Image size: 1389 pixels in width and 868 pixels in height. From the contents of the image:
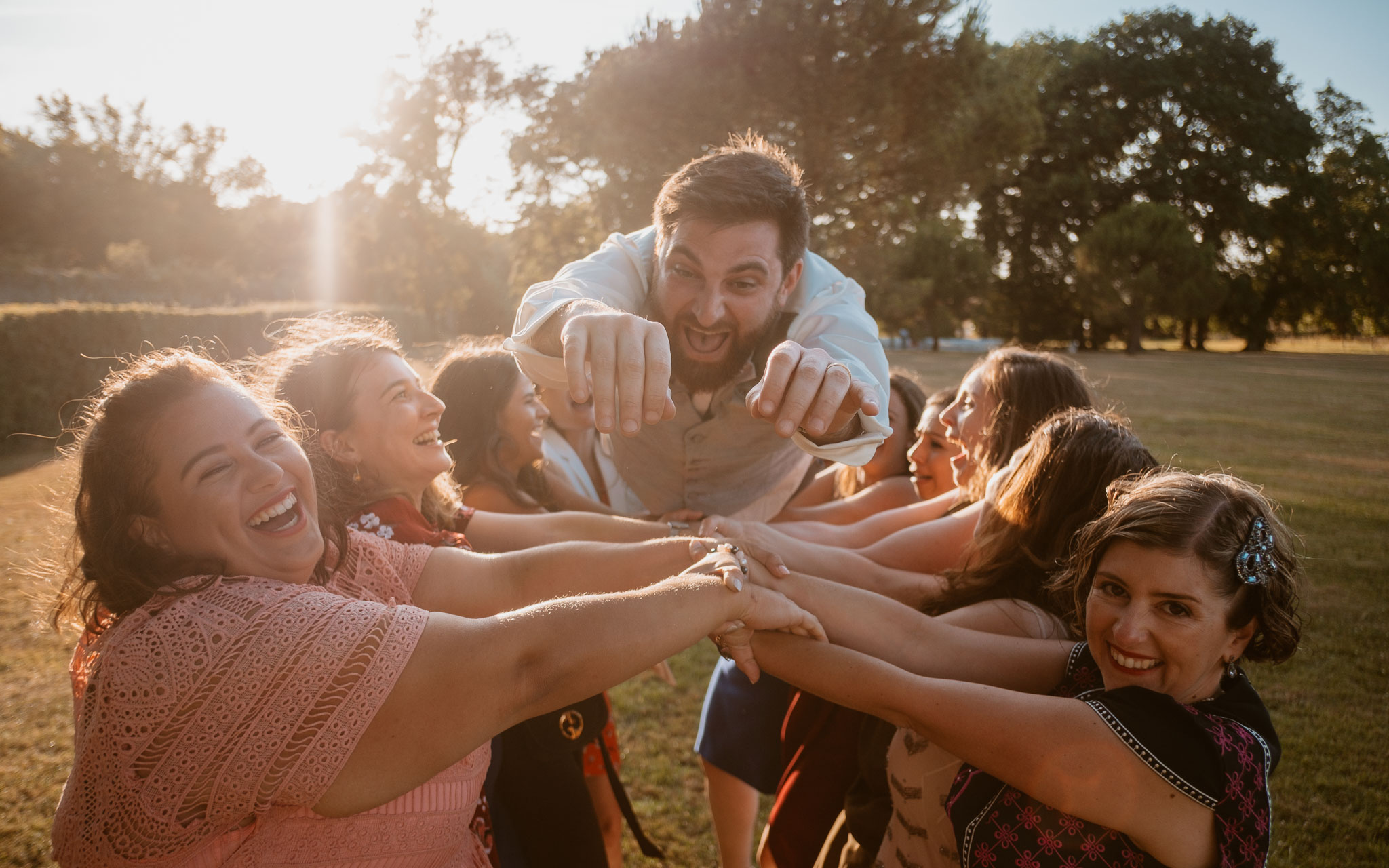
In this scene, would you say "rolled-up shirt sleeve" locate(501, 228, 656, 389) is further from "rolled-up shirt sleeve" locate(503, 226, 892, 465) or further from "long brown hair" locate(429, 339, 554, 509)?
"long brown hair" locate(429, 339, 554, 509)

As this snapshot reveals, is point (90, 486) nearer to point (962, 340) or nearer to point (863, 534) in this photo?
point (863, 534)

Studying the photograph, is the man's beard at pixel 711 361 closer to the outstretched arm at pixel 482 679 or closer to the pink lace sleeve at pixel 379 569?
the pink lace sleeve at pixel 379 569

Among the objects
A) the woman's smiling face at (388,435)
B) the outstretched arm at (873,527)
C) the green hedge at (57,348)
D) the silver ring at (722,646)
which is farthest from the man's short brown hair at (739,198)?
the green hedge at (57,348)

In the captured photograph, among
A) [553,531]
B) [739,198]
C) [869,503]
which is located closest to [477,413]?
[553,531]

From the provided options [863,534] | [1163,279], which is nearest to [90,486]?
[863,534]

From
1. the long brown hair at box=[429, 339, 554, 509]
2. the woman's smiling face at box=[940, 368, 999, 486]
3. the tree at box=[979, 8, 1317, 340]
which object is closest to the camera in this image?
the woman's smiling face at box=[940, 368, 999, 486]

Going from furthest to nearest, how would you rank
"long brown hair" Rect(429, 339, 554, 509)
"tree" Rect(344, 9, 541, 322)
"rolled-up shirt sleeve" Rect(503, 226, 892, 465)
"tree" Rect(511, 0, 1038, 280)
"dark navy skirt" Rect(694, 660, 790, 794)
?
"tree" Rect(344, 9, 541, 322) → "tree" Rect(511, 0, 1038, 280) → "long brown hair" Rect(429, 339, 554, 509) → "dark navy skirt" Rect(694, 660, 790, 794) → "rolled-up shirt sleeve" Rect(503, 226, 892, 465)

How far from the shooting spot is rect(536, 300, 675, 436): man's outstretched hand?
5.81 ft

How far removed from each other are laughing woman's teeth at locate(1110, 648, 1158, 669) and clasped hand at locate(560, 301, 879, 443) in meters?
0.82

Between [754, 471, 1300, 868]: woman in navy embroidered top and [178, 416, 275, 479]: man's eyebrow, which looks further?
[178, 416, 275, 479]: man's eyebrow

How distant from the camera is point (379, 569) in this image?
6.24ft

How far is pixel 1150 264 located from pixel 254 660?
3983 cm

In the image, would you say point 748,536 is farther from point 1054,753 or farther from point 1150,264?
point 1150,264

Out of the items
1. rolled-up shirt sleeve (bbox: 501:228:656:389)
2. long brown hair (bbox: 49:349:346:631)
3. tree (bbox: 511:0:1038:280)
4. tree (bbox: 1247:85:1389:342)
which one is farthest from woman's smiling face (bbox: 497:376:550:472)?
tree (bbox: 1247:85:1389:342)
